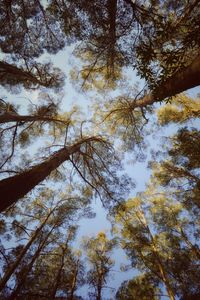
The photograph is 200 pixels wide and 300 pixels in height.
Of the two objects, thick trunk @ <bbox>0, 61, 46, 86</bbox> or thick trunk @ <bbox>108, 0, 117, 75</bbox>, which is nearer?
thick trunk @ <bbox>108, 0, 117, 75</bbox>

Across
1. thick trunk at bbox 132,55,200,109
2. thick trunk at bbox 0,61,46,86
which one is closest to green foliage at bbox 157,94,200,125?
thick trunk at bbox 0,61,46,86

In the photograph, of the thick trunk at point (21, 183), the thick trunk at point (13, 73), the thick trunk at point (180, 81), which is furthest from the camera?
the thick trunk at point (13, 73)

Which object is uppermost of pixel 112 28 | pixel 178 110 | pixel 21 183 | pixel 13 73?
pixel 178 110

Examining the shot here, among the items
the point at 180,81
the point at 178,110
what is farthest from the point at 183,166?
the point at 180,81

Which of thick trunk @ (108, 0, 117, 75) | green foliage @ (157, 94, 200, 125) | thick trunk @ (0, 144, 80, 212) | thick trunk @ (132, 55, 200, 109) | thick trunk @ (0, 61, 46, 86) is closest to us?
thick trunk @ (132, 55, 200, 109)

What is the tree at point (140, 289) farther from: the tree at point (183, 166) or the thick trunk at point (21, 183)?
the thick trunk at point (21, 183)

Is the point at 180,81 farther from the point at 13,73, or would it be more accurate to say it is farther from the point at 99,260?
the point at 99,260

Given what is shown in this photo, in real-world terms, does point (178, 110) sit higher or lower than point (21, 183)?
higher

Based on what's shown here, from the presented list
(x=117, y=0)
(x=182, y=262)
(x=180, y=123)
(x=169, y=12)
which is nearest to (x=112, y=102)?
(x=180, y=123)

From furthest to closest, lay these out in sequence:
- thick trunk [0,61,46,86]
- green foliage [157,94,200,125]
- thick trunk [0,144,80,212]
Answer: green foliage [157,94,200,125] → thick trunk [0,61,46,86] → thick trunk [0,144,80,212]

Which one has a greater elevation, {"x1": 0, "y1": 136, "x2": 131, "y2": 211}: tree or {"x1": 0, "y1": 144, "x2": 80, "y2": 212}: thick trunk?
{"x1": 0, "y1": 136, "x2": 131, "y2": 211}: tree

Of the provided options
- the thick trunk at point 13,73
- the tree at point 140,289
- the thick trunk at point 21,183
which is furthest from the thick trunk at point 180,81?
the tree at point 140,289

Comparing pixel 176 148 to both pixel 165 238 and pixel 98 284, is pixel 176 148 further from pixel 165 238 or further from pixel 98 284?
pixel 98 284

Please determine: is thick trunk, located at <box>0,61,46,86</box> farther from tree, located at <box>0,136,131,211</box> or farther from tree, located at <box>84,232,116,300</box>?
tree, located at <box>84,232,116,300</box>
